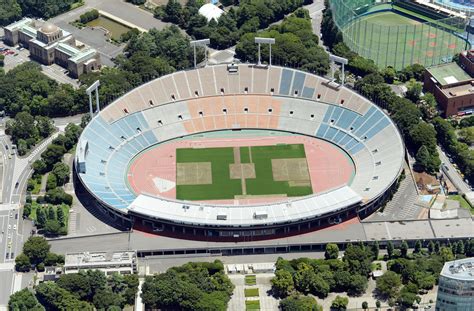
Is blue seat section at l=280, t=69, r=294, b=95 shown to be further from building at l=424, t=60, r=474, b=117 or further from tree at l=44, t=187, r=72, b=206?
tree at l=44, t=187, r=72, b=206

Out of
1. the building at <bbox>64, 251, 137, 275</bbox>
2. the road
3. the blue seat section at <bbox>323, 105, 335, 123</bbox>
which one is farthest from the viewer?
the blue seat section at <bbox>323, 105, 335, 123</bbox>

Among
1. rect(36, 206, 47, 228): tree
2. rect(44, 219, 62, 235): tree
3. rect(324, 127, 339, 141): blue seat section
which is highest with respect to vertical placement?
rect(324, 127, 339, 141): blue seat section

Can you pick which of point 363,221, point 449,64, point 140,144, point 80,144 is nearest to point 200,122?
point 140,144

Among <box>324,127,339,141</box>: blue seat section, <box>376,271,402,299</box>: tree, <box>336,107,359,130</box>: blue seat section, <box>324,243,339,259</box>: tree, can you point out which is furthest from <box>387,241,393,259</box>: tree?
<box>336,107,359,130</box>: blue seat section

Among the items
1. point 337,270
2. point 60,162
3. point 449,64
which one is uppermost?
point 449,64

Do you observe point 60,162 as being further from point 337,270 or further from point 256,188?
point 337,270

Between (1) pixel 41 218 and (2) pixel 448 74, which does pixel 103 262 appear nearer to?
(1) pixel 41 218
